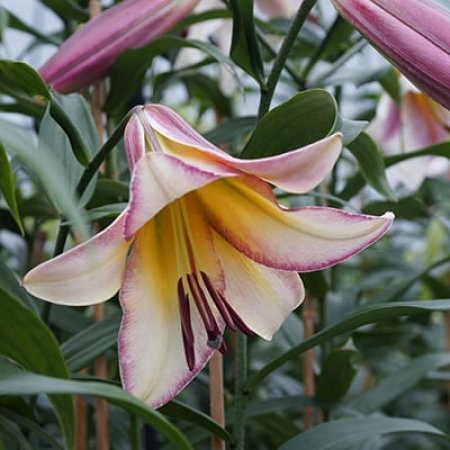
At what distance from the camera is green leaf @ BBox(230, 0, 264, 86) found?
54cm

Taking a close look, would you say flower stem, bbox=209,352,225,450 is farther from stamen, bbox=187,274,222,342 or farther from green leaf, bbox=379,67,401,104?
green leaf, bbox=379,67,401,104

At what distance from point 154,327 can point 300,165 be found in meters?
0.11

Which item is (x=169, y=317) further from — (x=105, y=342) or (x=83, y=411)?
(x=83, y=411)

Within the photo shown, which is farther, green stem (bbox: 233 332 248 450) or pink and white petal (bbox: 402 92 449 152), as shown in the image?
pink and white petal (bbox: 402 92 449 152)

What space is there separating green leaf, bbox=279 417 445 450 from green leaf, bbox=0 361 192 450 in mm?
192

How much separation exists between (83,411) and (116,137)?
0.29m

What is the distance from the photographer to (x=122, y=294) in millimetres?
442

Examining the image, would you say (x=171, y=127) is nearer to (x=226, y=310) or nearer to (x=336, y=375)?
(x=226, y=310)

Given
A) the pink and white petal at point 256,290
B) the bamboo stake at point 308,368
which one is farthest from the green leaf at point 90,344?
the bamboo stake at point 308,368

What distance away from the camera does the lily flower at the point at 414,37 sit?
1.51 feet

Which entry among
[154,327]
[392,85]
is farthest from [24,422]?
[392,85]

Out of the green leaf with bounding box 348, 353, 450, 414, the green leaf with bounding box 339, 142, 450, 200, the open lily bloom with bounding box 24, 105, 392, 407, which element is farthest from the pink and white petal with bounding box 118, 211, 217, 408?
the green leaf with bounding box 348, 353, 450, 414

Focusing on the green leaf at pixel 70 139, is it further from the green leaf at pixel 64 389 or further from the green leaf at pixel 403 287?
the green leaf at pixel 403 287

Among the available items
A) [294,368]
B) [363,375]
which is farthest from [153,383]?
[363,375]
